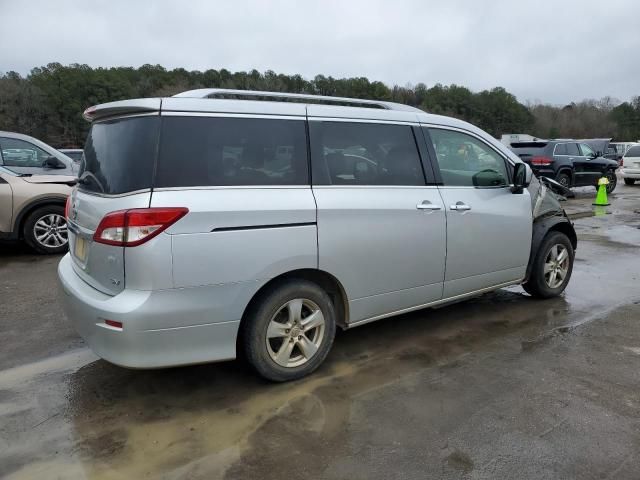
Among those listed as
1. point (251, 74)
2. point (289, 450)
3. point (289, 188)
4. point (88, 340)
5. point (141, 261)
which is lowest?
point (289, 450)

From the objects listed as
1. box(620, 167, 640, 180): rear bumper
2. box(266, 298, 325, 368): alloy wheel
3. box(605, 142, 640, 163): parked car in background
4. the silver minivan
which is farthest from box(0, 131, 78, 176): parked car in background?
box(605, 142, 640, 163): parked car in background

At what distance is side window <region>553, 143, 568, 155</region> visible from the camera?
16.4 m

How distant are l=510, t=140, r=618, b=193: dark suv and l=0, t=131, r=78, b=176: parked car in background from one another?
1314cm

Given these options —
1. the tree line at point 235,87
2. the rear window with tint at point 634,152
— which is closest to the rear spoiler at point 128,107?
the rear window with tint at point 634,152

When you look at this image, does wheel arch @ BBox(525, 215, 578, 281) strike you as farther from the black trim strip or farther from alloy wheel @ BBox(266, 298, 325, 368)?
the black trim strip

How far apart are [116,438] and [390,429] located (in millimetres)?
1555

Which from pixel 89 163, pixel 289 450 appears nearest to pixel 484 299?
pixel 289 450

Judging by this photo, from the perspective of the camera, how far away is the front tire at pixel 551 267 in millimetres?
5051

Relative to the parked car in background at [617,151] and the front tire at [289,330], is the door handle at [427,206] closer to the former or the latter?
the front tire at [289,330]

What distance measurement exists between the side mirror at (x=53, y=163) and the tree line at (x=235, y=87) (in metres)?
31.8

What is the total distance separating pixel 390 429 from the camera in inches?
116

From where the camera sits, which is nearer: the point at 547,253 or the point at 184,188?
the point at 184,188

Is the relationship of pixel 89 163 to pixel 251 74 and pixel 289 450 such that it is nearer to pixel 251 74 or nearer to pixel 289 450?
pixel 289 450

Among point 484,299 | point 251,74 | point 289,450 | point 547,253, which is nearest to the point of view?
point 289,450
